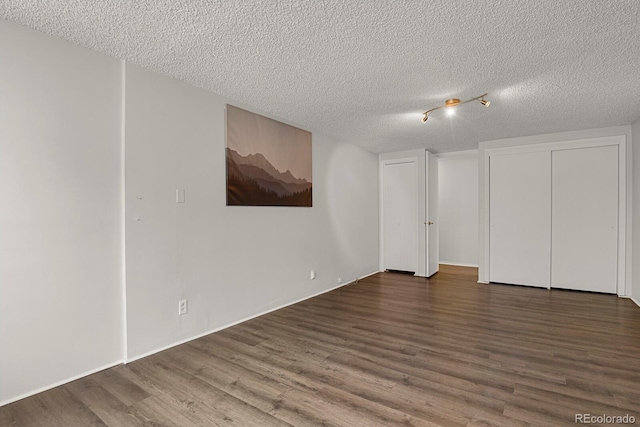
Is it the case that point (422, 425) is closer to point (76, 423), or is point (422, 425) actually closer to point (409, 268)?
point (76, 423)

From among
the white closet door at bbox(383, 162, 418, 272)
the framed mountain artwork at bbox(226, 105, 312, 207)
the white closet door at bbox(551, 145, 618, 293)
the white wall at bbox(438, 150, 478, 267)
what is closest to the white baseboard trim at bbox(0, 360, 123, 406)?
the framed mountain artwork at bbox(226, 105, 312, 207)

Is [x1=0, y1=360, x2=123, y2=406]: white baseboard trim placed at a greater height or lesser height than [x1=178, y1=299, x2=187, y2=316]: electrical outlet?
lesser

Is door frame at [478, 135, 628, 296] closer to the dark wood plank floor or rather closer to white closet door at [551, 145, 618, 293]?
white closet door at [551, 145, 618, 293]

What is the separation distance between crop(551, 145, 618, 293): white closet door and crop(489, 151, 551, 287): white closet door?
0.11 meters

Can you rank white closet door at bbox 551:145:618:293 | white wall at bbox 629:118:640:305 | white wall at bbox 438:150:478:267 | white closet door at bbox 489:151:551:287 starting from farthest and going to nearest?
white wall at bbox 438:150:478:267
white closet door at bbox 489:151:551:287
white closet door at bbox 551:145:618:293
white wall at bbox 629:118:640:305

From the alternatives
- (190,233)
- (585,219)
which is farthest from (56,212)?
(585,219)

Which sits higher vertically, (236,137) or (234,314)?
(236,137)

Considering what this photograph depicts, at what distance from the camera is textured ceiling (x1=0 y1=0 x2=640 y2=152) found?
70.9 inches

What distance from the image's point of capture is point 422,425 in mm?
1669

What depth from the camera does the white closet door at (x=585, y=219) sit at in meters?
4.30

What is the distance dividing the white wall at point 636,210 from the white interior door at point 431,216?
2.68 meters

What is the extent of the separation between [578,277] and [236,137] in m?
5.19

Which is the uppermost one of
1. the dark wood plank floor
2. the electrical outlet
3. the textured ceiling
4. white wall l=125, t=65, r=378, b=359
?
the textured ceiling

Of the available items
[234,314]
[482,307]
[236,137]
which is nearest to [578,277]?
[482,307]
